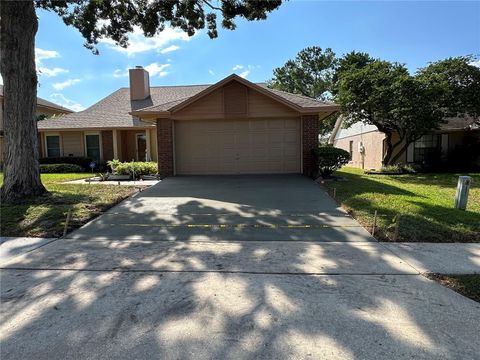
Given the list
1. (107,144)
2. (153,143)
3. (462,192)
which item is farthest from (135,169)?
(462,192)

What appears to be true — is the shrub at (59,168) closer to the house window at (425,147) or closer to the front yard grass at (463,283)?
the front yard grass at (463,283)

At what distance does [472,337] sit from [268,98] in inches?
439

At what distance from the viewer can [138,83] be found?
22.3m

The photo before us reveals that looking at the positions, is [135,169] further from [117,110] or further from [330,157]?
[117,110]

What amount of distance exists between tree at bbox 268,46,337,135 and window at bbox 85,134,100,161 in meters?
30.1

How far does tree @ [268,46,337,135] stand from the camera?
151ft

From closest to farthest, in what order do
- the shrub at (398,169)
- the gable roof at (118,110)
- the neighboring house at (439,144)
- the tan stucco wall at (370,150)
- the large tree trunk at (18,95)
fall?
the large tree trunk at (18,95) < the shrub at (398,169) < the gable roof at (118,110) < the neighboring house at (439,144) < the tan stucco wall at (370,150)

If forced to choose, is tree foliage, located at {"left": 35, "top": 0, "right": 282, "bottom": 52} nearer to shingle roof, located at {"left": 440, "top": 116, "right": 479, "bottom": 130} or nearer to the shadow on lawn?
the shadow on lawn

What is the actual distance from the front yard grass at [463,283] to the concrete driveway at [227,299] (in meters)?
0.18

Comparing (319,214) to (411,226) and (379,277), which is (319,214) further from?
(379,277)

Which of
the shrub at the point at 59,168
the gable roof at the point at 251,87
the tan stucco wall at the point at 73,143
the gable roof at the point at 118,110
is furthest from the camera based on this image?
the tan stucco wall at the point at 73,143

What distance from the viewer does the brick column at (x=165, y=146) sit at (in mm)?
13570

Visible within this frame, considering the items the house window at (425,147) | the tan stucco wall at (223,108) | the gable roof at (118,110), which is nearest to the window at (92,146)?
the gable roof at (118,110)

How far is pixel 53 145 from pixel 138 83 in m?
6.59
